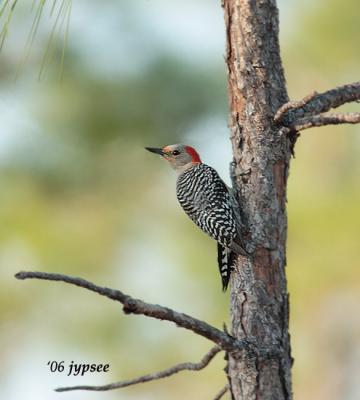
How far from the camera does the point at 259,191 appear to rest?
94.5 inches

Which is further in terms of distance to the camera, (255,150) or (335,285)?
(335,285)

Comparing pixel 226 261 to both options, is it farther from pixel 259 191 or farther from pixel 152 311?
pixel 152 311

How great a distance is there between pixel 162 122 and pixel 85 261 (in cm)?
120

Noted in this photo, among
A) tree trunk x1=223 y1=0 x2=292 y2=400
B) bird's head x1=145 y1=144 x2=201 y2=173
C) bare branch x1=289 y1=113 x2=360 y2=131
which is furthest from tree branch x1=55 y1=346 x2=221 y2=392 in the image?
bird's head x1=145 y1=144 x2=201 y2=173

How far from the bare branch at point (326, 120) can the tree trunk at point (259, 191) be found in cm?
7

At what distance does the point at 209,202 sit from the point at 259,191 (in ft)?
2.14

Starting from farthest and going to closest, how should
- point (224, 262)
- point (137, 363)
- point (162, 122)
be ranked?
point (162, 122), point (137, 363), point (224, 262)

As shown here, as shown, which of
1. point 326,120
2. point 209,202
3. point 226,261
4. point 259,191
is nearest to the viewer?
point 326,120

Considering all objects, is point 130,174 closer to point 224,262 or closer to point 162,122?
point 162,122

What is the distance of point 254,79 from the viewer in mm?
2436

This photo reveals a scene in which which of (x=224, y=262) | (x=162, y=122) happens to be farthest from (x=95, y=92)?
(x=224, y=262)

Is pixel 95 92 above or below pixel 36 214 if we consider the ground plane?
above

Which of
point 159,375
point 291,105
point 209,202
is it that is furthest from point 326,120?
point 209,202

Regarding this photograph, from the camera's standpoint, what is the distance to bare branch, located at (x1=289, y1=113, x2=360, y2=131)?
2115 millimetres
